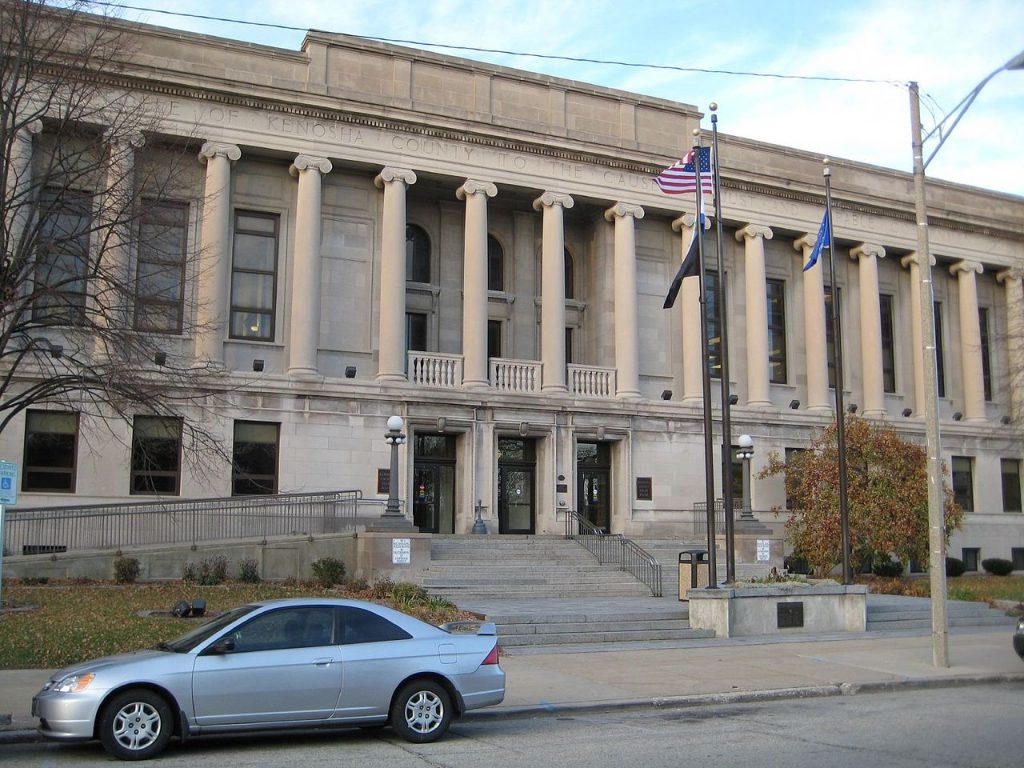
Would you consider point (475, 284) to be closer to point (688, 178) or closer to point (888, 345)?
point (688, 178)

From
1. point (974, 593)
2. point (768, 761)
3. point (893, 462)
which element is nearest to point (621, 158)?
point (893, 462)

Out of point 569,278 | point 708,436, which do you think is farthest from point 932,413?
point 569,278

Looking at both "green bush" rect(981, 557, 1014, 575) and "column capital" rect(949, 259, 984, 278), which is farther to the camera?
"column capital" rect(949, 259, 984, 278)

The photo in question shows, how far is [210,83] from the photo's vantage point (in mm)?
31500

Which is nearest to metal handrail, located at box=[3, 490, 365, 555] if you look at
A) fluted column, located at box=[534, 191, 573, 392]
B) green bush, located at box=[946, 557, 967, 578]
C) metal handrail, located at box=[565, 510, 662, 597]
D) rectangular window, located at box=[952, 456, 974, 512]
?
metal handrail, located at box=[565, 510, 662, 597]

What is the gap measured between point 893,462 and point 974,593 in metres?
4.96

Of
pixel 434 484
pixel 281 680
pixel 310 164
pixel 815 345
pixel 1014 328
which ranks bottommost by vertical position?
pixel 281 680

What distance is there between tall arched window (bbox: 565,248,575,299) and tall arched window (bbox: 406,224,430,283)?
226 inches

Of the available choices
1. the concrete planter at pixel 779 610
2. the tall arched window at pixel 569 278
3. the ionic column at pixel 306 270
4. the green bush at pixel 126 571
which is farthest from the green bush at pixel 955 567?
the green bush at pixel 126 571

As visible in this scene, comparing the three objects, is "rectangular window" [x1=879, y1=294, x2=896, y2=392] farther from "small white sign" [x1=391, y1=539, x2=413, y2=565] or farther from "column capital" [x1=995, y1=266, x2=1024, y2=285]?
"small white sign" [x1=391, y1=539, x2=413, y2=565]

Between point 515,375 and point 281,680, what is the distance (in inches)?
991

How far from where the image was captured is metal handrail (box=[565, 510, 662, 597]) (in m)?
27.0

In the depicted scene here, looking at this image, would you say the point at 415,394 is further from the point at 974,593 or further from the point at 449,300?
the point at 974,593

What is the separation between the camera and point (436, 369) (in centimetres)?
3406
